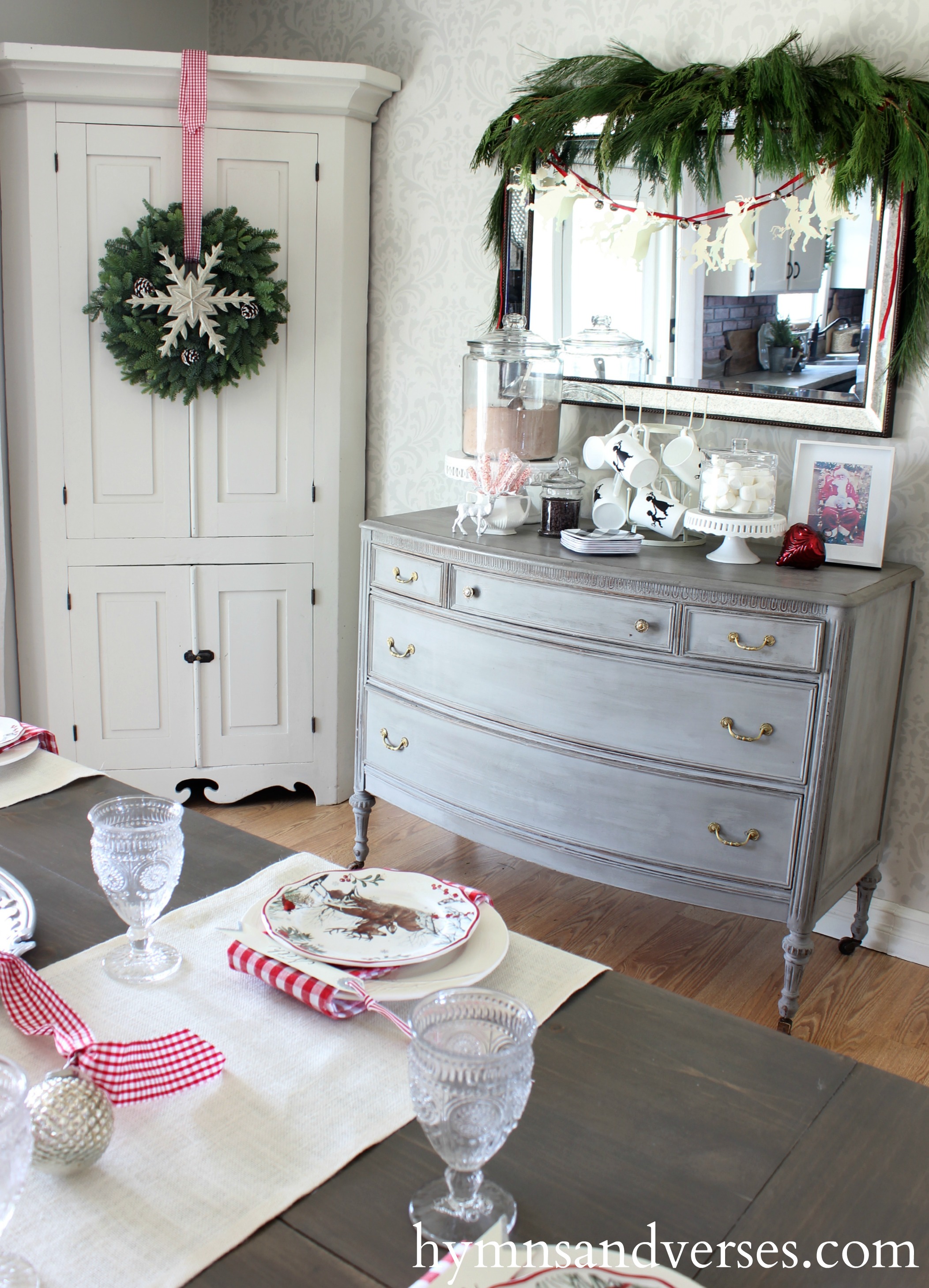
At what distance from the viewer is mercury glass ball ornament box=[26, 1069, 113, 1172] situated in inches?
31.7

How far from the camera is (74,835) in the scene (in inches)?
52.8

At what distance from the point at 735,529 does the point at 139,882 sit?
1642mm

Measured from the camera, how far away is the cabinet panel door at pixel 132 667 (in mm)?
3172

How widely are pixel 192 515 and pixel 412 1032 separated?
8.38ft

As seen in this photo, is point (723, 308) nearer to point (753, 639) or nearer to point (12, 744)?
point (753, 639)

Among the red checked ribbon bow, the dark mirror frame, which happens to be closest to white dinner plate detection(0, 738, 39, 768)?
the red checked ribbon bow

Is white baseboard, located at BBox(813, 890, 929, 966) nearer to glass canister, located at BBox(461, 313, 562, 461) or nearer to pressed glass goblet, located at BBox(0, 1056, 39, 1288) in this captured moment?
glass canister, located at BBox(461, 313, 562, 461)

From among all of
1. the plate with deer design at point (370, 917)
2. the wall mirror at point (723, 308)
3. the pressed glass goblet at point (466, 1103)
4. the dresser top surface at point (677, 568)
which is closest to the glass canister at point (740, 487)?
the dresser top surface at point (677, 568)

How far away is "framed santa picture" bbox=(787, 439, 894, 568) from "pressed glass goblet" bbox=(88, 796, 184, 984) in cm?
179

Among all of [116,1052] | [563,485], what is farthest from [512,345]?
[116,1052]

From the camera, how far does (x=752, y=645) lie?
7.16ft

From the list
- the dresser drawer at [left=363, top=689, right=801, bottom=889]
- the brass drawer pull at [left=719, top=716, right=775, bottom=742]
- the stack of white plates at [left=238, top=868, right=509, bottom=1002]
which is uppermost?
the stack of white plates at [left=238, top=868, right=509, bottom=1002]

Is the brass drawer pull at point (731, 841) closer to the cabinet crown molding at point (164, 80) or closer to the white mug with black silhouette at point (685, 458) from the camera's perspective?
the white mug with black silhouette at point (685, 458)

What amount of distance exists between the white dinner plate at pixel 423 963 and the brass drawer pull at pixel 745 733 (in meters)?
1.20
